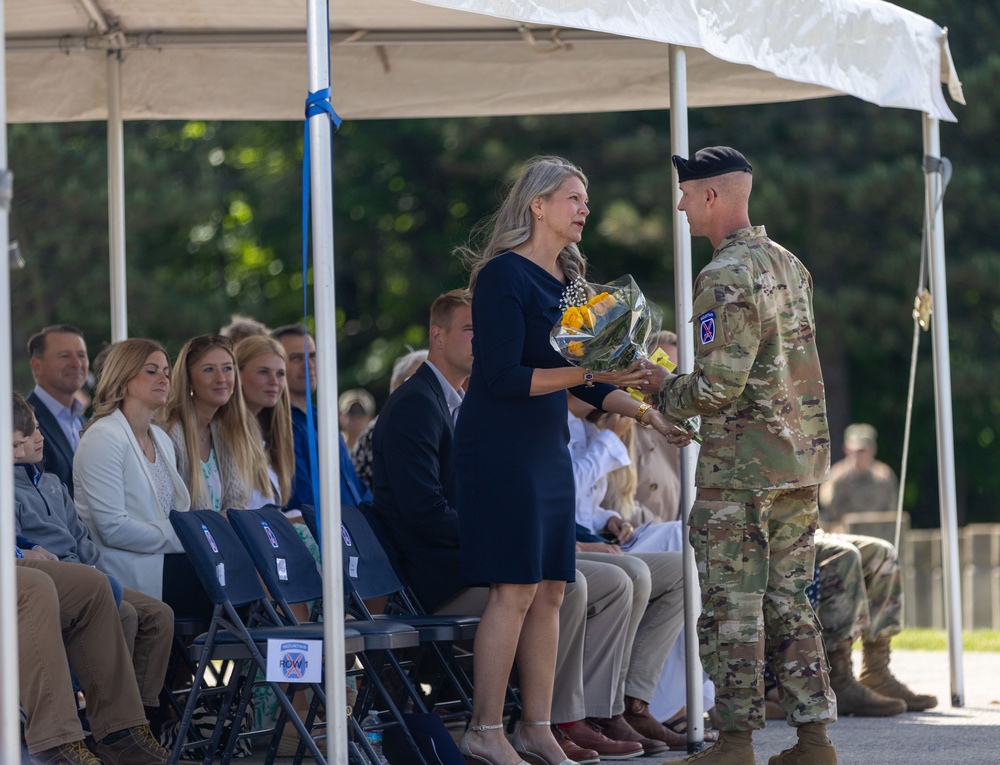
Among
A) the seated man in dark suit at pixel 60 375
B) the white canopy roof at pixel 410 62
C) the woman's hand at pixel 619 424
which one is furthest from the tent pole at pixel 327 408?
the seated man in dark suit at pixel 60 375

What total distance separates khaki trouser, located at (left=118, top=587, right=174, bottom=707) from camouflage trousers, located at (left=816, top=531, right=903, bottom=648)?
2.91 metres

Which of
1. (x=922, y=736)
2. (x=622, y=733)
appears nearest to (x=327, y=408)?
(x=622, y=733)

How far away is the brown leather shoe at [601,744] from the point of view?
5.57m

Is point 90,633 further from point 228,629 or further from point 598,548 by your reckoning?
point 598,548

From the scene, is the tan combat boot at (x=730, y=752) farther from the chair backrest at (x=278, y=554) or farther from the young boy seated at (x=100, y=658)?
the young boy seated at (x=100, y=658)

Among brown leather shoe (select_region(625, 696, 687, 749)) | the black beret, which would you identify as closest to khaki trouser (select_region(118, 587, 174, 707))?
brown leather shoe (select_region(625, 696, 687, 749))

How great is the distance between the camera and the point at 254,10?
273 inches

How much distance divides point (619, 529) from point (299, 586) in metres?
1.75

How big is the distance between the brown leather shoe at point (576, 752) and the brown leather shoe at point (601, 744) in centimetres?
6

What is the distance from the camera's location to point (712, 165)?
4.86 metres

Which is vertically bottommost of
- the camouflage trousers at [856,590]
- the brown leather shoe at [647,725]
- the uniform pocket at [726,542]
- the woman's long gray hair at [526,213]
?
the brown leather shoe at [647,725]

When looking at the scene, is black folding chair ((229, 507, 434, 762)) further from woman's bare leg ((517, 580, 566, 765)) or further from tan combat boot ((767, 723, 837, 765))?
tan combat boot ((767, 723, 837, 765))

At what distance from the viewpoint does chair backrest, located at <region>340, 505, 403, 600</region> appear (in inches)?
213

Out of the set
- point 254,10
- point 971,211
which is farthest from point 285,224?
point 254,10
